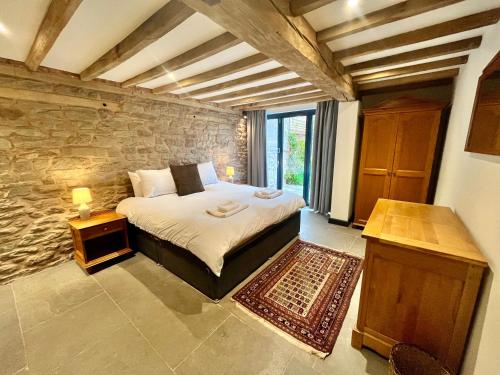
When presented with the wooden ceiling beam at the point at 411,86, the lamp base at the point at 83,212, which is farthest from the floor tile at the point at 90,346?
the wooden ceiling beam at the point at 411,86

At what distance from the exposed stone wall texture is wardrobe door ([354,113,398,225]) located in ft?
10.4

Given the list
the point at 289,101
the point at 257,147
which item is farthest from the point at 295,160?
the point at 289,101

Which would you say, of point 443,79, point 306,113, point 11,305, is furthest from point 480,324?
point 306,113

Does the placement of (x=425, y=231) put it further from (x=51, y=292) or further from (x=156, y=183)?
(x=51, y=292)

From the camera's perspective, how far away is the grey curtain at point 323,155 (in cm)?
379

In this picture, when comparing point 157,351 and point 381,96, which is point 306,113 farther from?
point 157,351

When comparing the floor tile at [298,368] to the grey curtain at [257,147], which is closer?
the floor tile at [298,368]

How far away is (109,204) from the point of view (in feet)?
9.46

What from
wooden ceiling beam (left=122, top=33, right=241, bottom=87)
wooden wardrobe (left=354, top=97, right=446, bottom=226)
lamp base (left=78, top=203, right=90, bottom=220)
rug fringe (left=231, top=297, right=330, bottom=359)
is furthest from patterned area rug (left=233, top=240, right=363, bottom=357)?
wooden ceiling beam (left=122, top=33, right=241, bottom=87)

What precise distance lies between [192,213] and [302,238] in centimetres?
170

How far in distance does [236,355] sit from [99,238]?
7.12 feet

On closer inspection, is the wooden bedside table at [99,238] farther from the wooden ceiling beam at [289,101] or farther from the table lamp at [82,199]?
the wooden ceiling beam at [289,101]

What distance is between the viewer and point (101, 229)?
239cm

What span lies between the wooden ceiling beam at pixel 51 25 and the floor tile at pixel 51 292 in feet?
6.99
